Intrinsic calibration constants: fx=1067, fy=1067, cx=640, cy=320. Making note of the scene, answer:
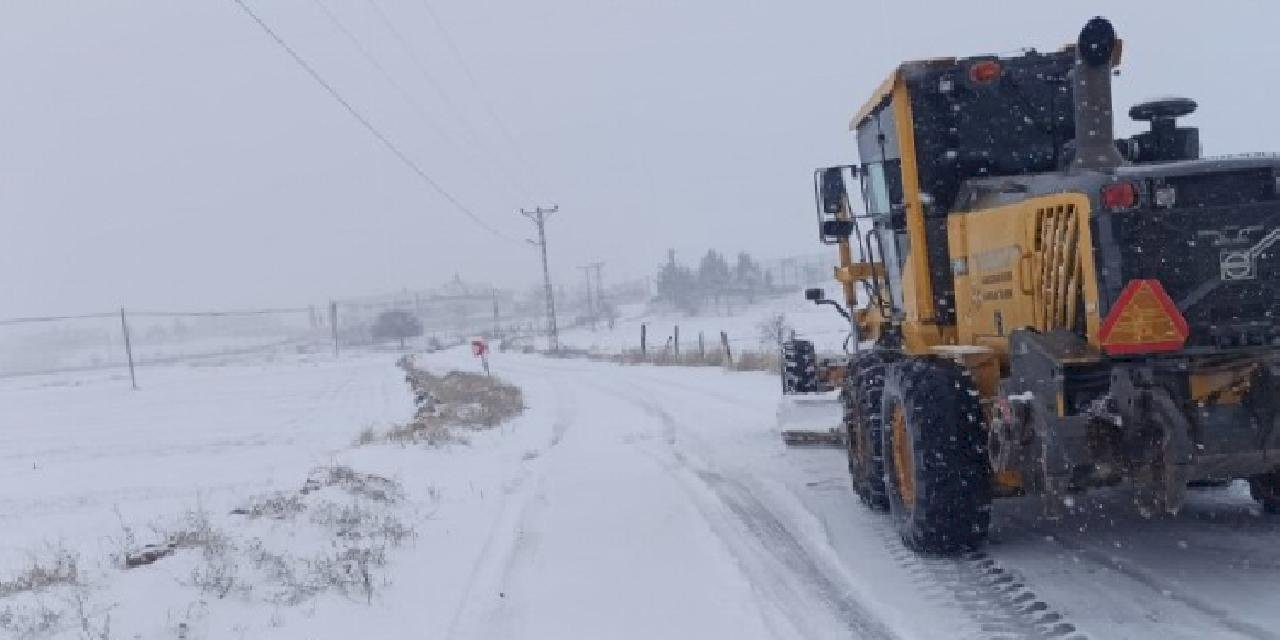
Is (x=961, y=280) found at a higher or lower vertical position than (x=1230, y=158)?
lower

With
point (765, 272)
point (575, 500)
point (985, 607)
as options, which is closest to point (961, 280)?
point (985, 607)

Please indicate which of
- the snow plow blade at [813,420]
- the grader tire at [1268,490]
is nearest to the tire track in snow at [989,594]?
the grader tire at [1268,490]

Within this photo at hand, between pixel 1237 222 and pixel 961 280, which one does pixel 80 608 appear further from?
pixel 1237 222

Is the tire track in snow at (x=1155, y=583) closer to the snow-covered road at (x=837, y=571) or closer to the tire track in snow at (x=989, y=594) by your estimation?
the snow-covered road at (x=837, y=571)

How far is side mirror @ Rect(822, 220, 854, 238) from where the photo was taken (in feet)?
27.5

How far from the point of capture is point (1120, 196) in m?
4.86

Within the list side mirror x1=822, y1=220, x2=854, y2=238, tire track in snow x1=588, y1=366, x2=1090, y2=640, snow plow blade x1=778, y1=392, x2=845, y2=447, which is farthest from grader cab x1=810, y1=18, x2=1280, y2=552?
snow plow blade x1=778, y1=392, x2=845, y2=447

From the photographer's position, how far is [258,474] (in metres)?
14.8

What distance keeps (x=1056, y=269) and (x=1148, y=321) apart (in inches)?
24.4

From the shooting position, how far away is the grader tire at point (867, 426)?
745 centimetres

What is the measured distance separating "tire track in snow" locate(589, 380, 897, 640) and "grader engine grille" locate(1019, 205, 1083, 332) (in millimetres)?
1744

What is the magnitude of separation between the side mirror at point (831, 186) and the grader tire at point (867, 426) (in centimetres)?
124

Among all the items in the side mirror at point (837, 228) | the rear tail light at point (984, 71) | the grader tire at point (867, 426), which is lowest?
the grader tire at point (867, 426)

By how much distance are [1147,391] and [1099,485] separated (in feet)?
2.05
